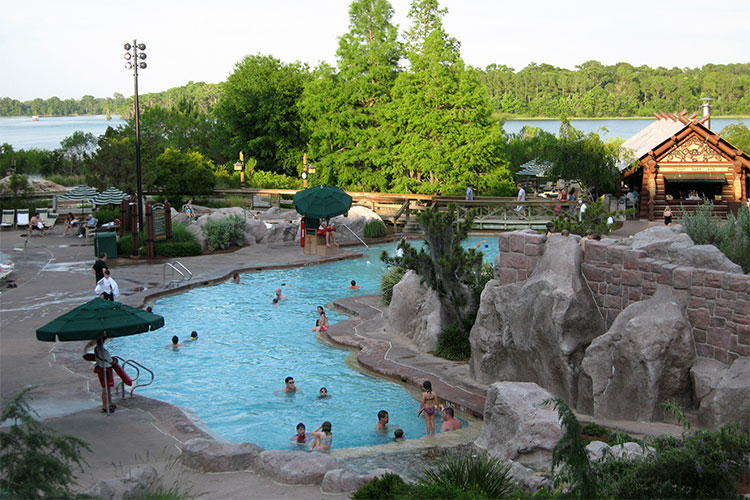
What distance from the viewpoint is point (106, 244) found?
28734 millimetres

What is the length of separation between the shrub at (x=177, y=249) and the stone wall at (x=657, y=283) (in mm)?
17635

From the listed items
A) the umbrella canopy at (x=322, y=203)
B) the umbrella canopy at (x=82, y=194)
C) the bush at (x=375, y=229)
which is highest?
the umbrella canopy at (x=82, y=194)

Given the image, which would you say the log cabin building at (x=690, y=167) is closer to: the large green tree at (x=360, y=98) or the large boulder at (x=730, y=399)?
the large green tree at (x=360, y=98)

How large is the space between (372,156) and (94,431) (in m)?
35.5

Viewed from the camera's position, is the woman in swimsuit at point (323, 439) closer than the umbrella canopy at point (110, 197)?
Yes

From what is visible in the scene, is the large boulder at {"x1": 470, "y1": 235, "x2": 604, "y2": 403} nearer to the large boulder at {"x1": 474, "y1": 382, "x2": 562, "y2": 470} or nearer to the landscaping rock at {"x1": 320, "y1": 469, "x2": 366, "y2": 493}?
the large boulder at {"x1": 474, "y1": 382, "x2": 562, "y2": 470}

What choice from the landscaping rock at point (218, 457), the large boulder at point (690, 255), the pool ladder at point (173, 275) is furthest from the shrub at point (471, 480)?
the pool ladder at point (173, 275)

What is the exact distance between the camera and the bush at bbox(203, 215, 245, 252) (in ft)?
104

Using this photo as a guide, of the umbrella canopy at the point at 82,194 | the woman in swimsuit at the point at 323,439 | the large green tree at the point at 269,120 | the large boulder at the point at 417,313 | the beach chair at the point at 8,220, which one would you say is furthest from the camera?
the large green tree at the point at 269,120

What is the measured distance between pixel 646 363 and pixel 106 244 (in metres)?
21.9

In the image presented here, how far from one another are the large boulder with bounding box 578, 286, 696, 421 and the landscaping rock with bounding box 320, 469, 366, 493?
5.01 m

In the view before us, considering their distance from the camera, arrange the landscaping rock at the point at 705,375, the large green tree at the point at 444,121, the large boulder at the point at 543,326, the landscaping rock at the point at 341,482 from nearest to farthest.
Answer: the landscaping rock at the point at 341,482 < the landscaping rock at the point at 705,375 < the large boulder at the point at 543,326 < the large green tree at the point at 444,121

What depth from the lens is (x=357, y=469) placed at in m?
10.8

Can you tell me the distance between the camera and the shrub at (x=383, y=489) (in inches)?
329
